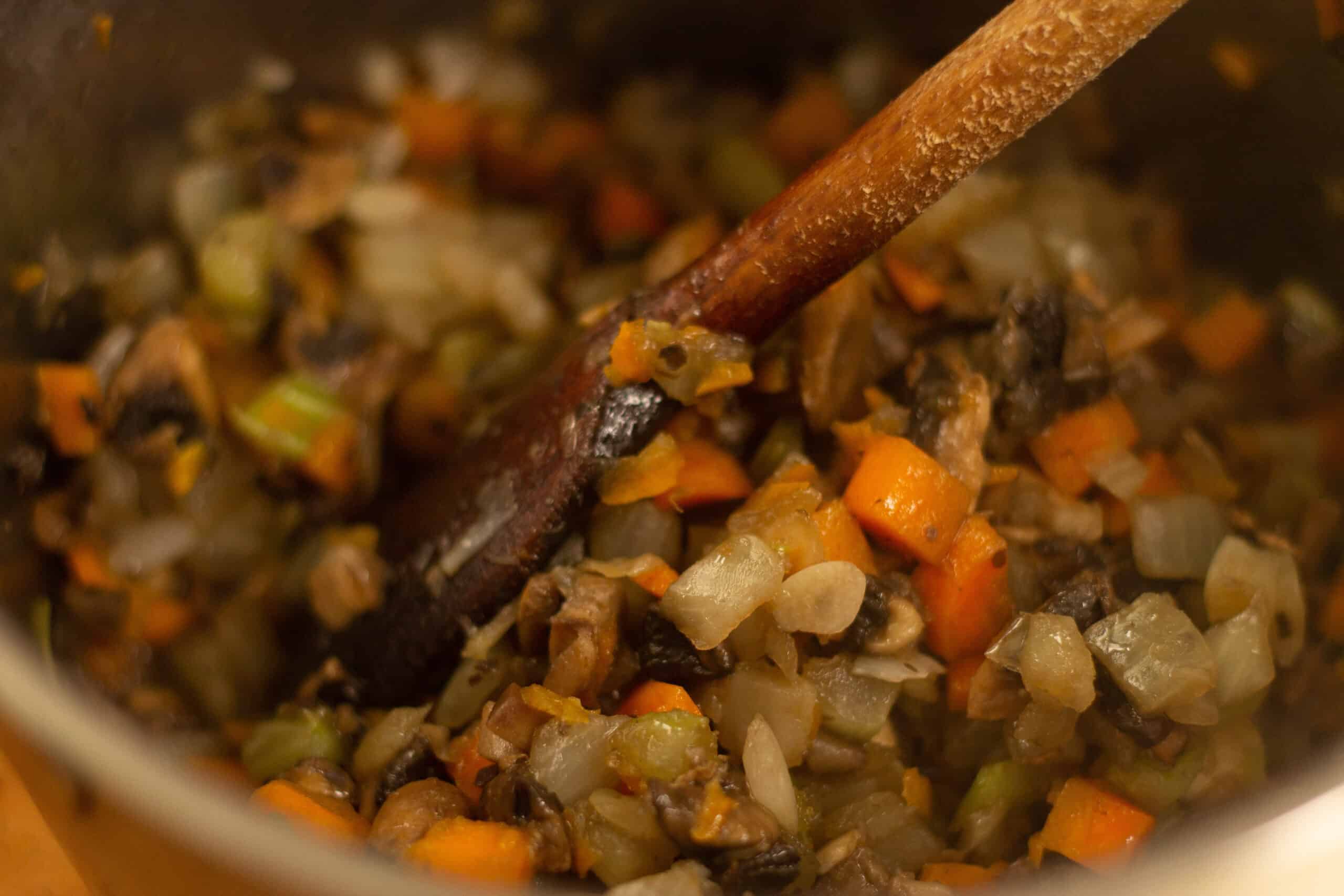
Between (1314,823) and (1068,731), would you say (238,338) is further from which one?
(1314,823)

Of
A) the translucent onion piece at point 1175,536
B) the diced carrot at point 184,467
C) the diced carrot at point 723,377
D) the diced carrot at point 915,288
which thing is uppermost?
the diced carrot at point 184,467

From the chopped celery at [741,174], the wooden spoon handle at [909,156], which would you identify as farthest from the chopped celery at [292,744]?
the chopped celery at [741,174]

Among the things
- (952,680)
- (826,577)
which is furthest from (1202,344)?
(826,577)

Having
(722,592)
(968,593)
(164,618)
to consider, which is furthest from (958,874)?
(164,618)

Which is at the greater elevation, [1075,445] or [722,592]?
[722,592]

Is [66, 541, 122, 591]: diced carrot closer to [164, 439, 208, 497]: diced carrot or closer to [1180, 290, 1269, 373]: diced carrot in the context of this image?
[164, 439, 208, 497]: diced carrot

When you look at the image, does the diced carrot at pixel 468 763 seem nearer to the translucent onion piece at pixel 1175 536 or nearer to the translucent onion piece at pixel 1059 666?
the translucent onion piece at pixel 1059 666

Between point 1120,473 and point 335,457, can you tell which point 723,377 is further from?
point 335,457
